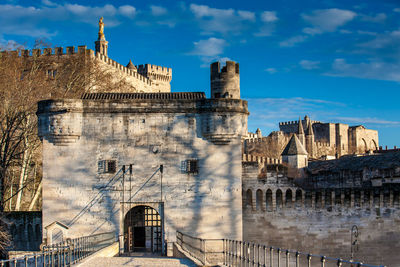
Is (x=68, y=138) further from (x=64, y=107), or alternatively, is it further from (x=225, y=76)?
(x=225, y=76)

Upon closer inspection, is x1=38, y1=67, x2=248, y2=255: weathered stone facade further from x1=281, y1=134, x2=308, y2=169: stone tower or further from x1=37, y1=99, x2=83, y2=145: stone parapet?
x1=281, y1=134, x2=308, y2=169: stone tower

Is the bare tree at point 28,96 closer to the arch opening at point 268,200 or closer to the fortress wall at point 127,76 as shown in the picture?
the fortress wall at point 127,76

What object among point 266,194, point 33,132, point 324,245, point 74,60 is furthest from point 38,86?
point 324,245

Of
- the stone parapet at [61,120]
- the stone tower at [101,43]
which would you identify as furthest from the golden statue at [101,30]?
the stone parapet at [61,120]

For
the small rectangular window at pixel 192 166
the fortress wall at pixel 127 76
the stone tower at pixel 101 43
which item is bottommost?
the small rectangular window at pixel 192 166

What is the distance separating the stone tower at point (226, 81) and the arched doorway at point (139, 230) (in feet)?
24.9

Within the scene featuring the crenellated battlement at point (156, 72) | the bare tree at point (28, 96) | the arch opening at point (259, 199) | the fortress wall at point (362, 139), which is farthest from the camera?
the fortress wall at point (362, 139)

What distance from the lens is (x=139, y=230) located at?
31391mm

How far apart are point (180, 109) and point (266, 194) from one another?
263 inches

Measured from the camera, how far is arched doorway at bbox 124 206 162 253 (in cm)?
2827

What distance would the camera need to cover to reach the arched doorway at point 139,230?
92.7 ft

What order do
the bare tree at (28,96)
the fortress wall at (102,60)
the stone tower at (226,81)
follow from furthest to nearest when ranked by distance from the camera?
the fortress wall at (102,60) < the bare tree at (28,96) < the stone tower at (226,81)

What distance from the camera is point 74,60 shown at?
52375 millimetres

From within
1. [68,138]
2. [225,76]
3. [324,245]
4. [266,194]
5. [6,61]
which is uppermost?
[6,61]
